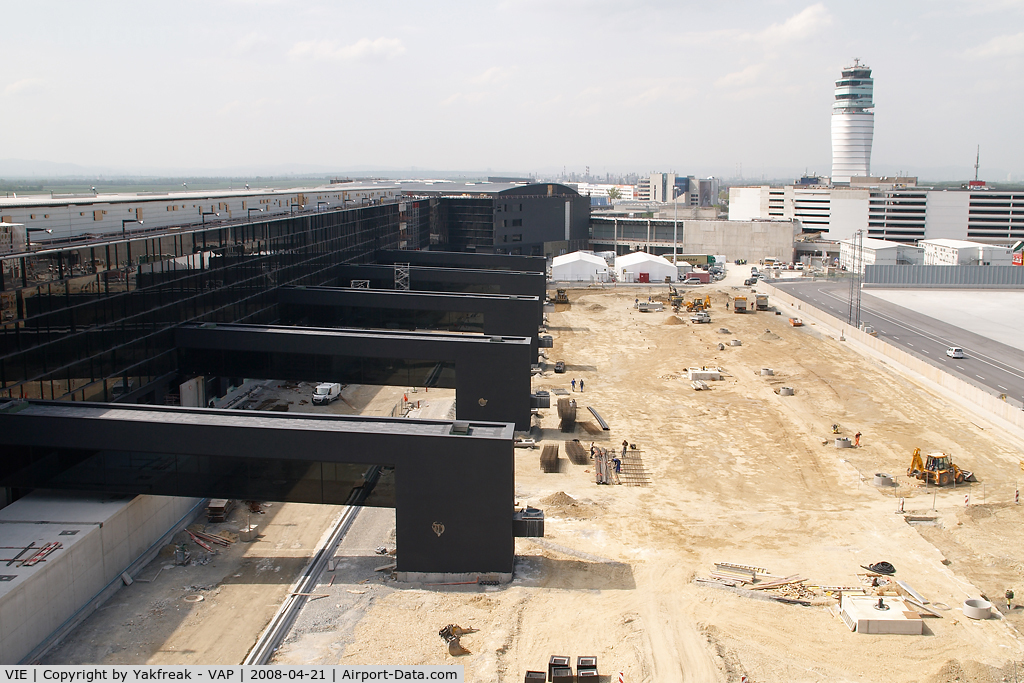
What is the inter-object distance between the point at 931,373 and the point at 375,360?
135 feet

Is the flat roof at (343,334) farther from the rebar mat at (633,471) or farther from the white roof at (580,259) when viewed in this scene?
the white roof at (580,259)

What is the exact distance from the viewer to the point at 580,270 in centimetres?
11812

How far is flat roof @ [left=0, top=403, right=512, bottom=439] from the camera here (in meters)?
27.2

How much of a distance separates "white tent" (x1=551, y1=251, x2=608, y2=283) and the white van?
69855mm

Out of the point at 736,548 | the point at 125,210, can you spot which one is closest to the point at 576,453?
the point at 736,548

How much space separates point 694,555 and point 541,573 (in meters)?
6.24

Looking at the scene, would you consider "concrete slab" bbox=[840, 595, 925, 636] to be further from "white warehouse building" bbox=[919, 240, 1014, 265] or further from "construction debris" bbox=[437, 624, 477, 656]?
"white warehouse building" bbox=[919, 240, 1014, 265]

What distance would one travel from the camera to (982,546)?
103ft

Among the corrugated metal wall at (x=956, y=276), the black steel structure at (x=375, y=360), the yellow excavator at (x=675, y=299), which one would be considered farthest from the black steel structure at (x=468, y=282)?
the corrugated metal wall at (x=956, y=276)

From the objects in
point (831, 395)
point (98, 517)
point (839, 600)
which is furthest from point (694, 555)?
point (831, 395)

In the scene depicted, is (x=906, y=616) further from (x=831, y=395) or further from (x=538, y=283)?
(x=538, y=283)

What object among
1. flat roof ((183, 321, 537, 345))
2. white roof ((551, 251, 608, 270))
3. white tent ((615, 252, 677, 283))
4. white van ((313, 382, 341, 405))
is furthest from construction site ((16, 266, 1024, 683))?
white roof ((551, 251, 608, 270))

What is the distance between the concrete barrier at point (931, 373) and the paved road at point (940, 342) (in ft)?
7.05

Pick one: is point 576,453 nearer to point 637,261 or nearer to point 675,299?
point 675,299
